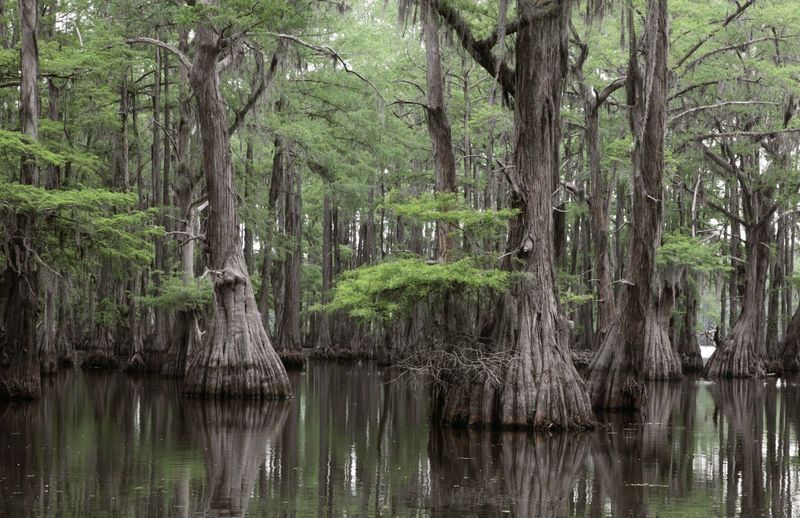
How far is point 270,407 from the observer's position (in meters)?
16.6

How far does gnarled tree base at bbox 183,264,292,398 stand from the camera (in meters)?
17.8

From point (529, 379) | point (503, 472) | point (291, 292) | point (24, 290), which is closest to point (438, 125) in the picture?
point (529, 379)

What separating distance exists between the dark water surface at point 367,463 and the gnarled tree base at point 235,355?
0.60m

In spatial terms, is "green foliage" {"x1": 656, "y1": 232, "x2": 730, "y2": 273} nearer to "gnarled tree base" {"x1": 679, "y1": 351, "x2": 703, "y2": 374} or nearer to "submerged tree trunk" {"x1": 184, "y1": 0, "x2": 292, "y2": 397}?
"gnarled tree base" {"x1": 679, "y1": 351, "x2": 703, "y2": 374}

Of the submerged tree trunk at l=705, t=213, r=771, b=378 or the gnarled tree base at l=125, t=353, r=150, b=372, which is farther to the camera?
the submerged tree trunk at l=705, t=213, r=771, b=378

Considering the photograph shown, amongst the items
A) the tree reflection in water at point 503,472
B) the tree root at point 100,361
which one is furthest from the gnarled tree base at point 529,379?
the tree root at point 100,361

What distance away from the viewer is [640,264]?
53.8ft

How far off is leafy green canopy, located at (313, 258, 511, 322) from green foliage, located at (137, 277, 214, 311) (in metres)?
8.67

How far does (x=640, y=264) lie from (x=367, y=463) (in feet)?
24.3

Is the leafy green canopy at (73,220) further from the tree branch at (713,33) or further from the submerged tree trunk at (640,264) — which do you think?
the tree branch at (713,33)

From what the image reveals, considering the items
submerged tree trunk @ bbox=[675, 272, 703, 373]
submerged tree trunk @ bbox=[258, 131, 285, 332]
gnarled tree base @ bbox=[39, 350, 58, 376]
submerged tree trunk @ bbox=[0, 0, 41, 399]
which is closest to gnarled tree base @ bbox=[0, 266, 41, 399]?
submerged tree trunk @ bbox=[0, 0, 41, 399]

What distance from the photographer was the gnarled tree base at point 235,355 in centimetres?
1777

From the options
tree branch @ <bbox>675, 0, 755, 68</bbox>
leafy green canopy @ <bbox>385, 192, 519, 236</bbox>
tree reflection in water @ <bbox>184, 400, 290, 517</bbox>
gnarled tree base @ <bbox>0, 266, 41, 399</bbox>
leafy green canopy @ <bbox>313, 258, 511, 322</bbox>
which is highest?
tree branch @ <bbox>675, 0, 755, 68</bbox>

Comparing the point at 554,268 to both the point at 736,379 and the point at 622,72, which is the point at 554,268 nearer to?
the point at 622,72
